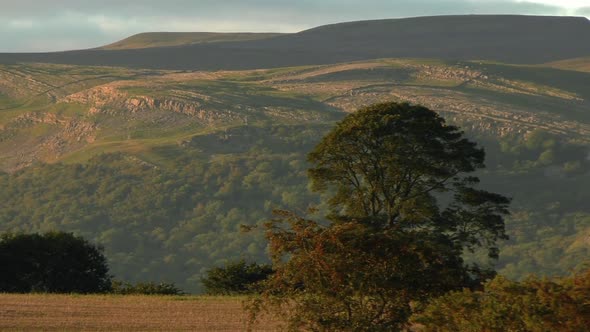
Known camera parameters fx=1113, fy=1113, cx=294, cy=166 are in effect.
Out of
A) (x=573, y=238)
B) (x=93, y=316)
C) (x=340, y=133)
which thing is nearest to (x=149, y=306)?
(x=93, y=316)

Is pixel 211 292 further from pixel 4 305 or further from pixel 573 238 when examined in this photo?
pixel 573 238

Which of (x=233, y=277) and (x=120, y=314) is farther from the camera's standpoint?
(x=233, y=277)

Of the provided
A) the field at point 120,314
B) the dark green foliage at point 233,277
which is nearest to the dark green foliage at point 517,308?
the field at point 120,314

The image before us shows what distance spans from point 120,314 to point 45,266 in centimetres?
2298

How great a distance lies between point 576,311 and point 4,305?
26.3m

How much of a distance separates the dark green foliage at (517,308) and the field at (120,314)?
40.8 feet

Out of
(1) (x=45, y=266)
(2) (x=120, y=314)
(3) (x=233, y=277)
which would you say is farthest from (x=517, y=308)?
(1) (x=45, y=266)

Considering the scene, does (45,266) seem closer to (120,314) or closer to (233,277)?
(233,277)

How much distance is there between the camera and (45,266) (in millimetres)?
62031

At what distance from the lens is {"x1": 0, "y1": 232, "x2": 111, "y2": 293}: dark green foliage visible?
6122 centimetres

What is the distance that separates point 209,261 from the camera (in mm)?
184875

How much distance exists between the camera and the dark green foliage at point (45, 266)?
61.2 meters

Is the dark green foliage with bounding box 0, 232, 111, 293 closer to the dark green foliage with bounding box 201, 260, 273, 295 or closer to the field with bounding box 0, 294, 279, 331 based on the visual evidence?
the dark green foliage with bounding box 201, 260, 273, 295

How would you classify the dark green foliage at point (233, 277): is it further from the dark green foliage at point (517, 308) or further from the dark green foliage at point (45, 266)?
the dark green foliage at point (517, 308)
